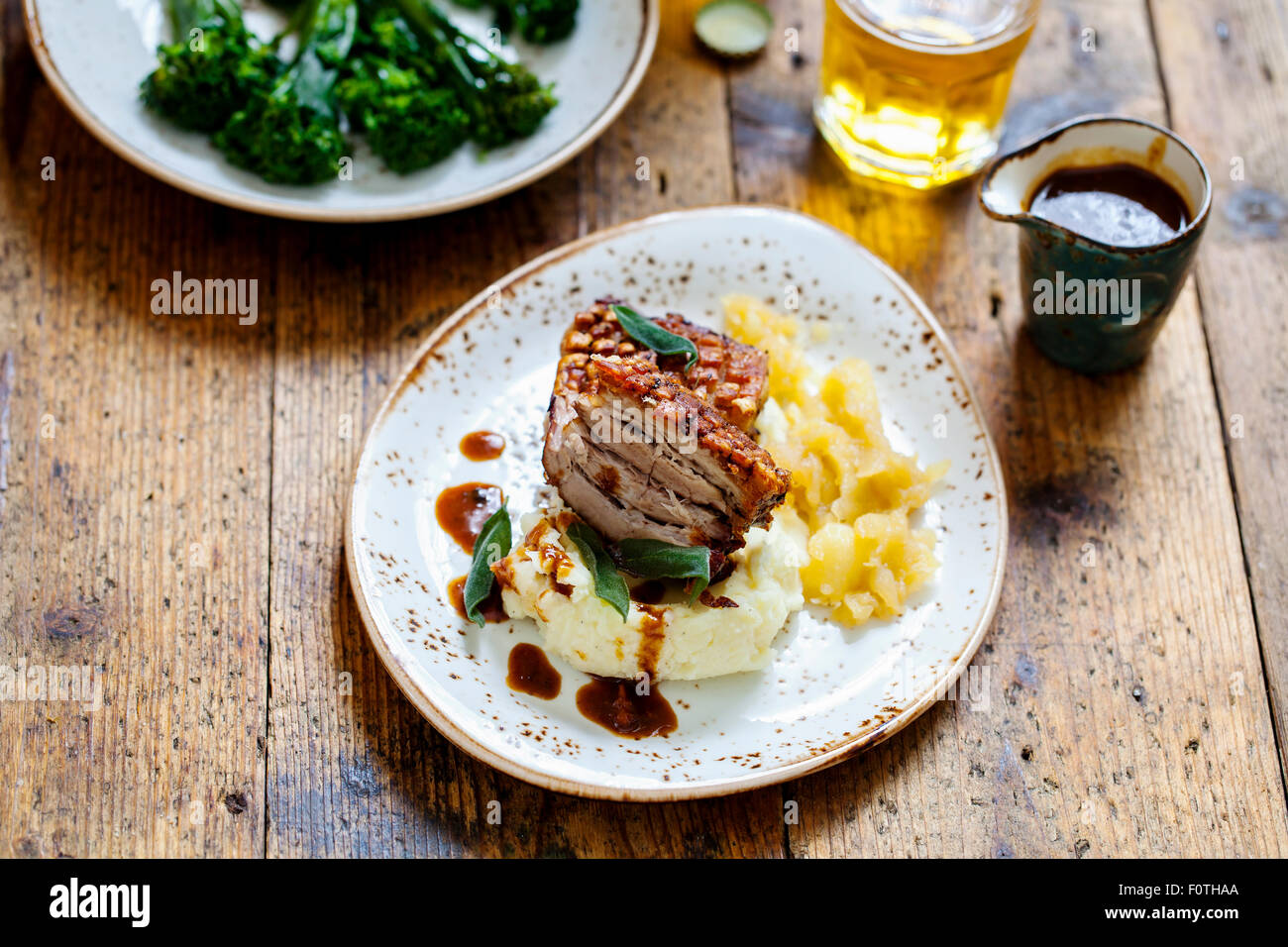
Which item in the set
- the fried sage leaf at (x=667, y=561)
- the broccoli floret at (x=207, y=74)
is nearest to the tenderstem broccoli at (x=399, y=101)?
the broccoli floret at (x=207, y=74)

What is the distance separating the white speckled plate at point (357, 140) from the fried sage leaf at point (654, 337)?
821 millimetres

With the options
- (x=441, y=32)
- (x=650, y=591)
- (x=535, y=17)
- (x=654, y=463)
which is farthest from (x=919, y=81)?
(x=650, y=591)

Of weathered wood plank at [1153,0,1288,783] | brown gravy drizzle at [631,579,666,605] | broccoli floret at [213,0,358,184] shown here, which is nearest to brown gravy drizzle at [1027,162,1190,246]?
weathered wood plank at [1153,0,1288,783]

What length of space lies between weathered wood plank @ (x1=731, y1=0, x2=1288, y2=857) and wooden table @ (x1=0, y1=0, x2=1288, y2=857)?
Answer: 1 centimetres

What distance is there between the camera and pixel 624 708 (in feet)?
10.7

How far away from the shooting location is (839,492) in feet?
11.8

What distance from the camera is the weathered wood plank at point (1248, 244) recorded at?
3.83 meters

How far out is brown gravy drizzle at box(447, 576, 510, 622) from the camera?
3414 millimetres

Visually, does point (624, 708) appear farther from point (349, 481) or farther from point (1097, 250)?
point (1097, 250)

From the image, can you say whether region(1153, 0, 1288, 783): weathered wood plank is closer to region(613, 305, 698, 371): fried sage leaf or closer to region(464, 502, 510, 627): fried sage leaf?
region(613, 305, 698, 371): fried sage leaf
